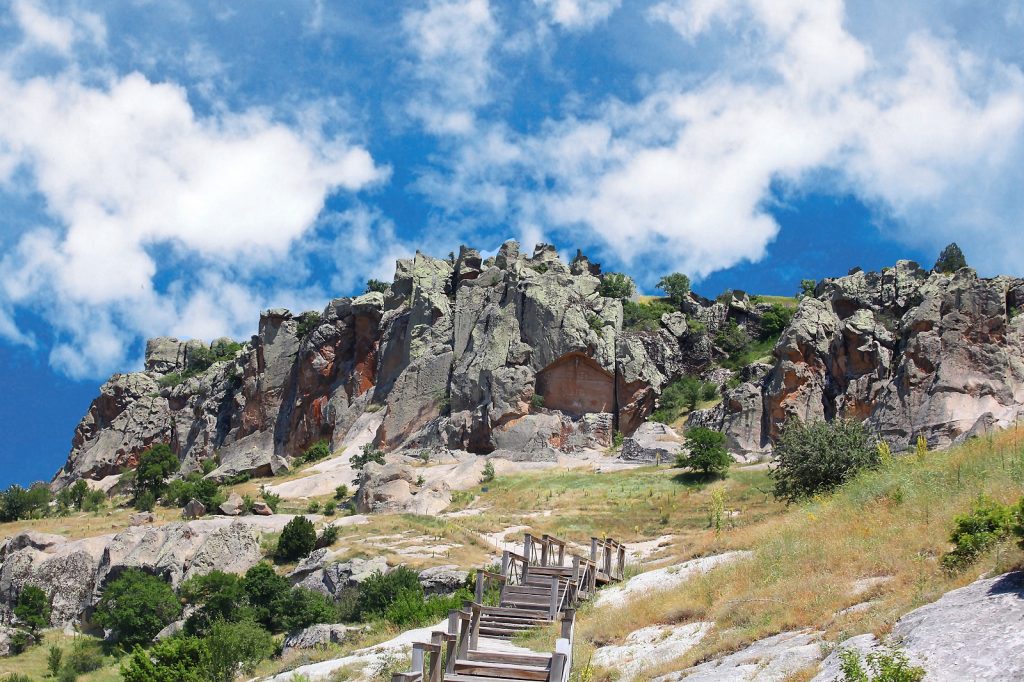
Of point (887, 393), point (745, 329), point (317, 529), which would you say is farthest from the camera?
point (745, 329)

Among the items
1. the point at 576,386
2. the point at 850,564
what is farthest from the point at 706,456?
the point at 850,564

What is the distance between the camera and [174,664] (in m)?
20.6

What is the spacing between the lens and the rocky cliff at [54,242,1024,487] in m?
44.8

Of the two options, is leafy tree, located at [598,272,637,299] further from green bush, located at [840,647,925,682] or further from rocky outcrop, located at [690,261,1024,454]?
green bush, located at [840,647,925,682]

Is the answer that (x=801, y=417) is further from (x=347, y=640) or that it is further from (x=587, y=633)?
(x=587, y=633)

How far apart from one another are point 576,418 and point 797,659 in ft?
155

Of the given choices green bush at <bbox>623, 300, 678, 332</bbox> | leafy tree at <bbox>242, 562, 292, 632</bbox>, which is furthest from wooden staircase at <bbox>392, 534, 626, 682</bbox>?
green bush at <bbox>623, 300, 678, 332</bbox>

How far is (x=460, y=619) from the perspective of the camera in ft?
47.2

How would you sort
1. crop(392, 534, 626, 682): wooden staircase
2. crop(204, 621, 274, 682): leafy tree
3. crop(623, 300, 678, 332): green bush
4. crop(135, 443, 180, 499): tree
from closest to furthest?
1. crop(392, 534, 626, 682): wooden staircase
2. crop(204, 621, 274, 682): leafy tree
3. crop(135, 443, 180, 499): tree
4. crop(623, 300, 678, 332): green bush

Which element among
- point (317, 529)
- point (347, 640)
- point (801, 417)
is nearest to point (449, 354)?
point (801, 417)

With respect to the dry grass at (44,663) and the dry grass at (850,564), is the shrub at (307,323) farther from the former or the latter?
the dry grass at (850,564)

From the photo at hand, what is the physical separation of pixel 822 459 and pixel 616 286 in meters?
58.1

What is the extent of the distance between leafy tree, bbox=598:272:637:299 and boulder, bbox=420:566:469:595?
56382 mm

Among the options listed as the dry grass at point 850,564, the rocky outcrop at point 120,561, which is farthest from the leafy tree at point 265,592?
the dry grass at point 850,564
